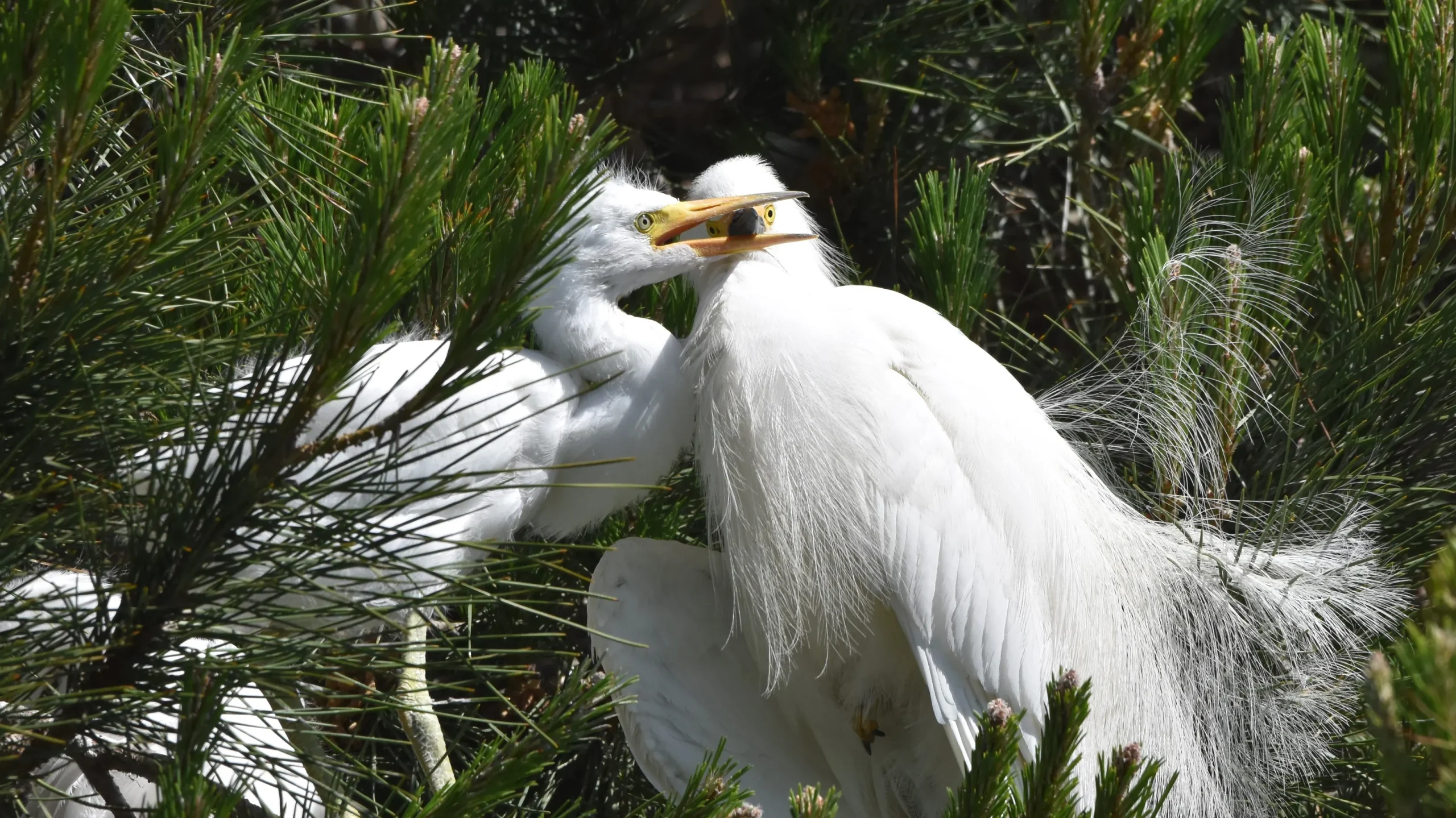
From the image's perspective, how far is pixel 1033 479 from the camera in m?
1.53

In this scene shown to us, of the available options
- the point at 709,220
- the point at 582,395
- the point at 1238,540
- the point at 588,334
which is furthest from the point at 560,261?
the point at 1238,540

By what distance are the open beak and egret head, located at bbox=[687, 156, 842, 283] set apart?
0.04 feet

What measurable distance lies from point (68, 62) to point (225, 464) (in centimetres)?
24

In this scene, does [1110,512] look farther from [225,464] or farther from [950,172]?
[225,464]

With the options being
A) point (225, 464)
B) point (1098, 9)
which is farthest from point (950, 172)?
point (225, 464)

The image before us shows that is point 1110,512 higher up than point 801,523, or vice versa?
point 801,523

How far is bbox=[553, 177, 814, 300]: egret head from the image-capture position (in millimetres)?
1463

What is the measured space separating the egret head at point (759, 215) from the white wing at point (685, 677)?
0.40 m

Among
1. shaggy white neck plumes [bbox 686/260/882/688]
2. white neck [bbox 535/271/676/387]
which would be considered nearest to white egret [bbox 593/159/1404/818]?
shaggy white neck plumes [bbox 686/260/882/688]

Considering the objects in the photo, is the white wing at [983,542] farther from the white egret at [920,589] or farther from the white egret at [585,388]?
the white egret at [585,388]

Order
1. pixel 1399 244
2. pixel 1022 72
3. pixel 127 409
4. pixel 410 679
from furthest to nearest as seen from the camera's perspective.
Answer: pixel 1022 72 → pixel 1399 244 → pixel 410 679 → pixel 127 409

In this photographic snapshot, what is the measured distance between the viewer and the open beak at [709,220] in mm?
1507

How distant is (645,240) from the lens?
4.88ft

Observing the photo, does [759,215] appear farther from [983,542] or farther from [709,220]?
[983,542]
